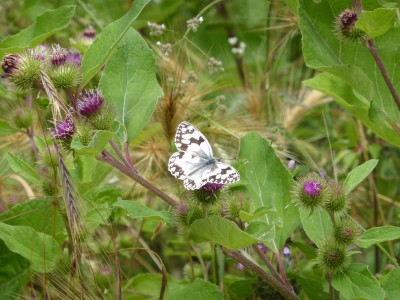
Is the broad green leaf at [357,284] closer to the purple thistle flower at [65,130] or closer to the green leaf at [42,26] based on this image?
the purple thistle flower at [65,130]

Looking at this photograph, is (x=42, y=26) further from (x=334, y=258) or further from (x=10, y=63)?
(x=334, y=258)

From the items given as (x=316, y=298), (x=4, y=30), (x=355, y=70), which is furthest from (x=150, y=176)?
(x=4, y=30)

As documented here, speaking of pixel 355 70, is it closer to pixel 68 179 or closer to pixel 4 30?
pixel 68 179

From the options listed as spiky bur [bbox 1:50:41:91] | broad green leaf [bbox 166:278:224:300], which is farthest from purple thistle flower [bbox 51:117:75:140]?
broad green leaf [bbox 166:278:224:300]

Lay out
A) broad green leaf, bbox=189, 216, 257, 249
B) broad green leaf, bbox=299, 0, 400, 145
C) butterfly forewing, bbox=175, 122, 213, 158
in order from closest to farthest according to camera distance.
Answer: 1. broad green leaf, bbox=189, 216, 257, 249
2. butterfly forewing, bbox=175, 122, 213, 158
3. broad green leaf, bbox=299, 0, 400, 145

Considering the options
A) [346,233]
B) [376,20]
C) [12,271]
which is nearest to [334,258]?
[346,233]

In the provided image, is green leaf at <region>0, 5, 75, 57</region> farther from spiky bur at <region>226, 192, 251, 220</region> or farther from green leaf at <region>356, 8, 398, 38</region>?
green leaf at <region>356, 8, 398, 38</region>
